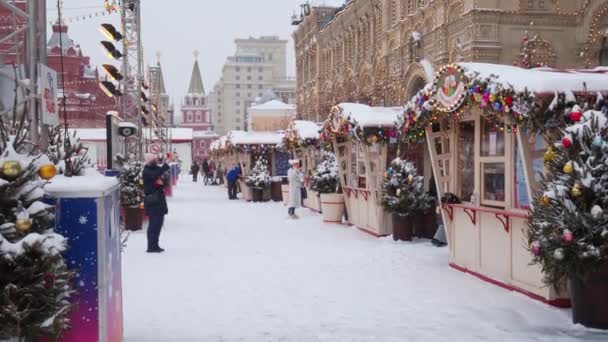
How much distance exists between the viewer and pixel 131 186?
15.2m

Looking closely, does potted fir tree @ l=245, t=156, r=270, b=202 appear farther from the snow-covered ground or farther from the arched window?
the snow-covered ground

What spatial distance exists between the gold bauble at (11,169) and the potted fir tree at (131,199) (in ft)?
37.4

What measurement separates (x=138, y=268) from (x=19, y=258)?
6.32 metres

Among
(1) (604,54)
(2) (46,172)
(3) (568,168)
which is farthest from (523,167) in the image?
(1) (604,54)

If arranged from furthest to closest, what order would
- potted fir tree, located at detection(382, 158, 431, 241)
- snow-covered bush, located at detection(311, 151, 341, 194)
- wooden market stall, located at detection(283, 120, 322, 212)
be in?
wooden market stall, located at detection(283, 120, 322, 212)
snow-covered bush, located at detection(311, 151, 341, 194)
potted fir tree, located at detection(382, 158, 431, 241)

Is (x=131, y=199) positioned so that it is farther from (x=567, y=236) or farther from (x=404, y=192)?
(x=567, y=236)

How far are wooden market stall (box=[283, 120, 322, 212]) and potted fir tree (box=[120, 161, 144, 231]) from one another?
6.02 m

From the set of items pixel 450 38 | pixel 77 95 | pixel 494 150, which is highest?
pixel 77 95

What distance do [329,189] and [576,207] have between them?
37.3 feet

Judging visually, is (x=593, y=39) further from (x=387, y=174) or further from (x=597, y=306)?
(x=597, y=306)

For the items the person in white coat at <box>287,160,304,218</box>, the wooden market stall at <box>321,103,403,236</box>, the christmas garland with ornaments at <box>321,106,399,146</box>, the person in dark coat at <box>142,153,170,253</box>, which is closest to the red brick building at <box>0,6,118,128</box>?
the person in white coat at <box>287,160,304,218</box>

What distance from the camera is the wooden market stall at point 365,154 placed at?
527 inches

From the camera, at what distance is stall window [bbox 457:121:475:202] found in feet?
31.3

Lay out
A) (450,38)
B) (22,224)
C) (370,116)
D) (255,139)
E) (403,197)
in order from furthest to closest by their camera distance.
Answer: (255,139)
(450,38)
(370,116)
(403,197)
(22,224)
